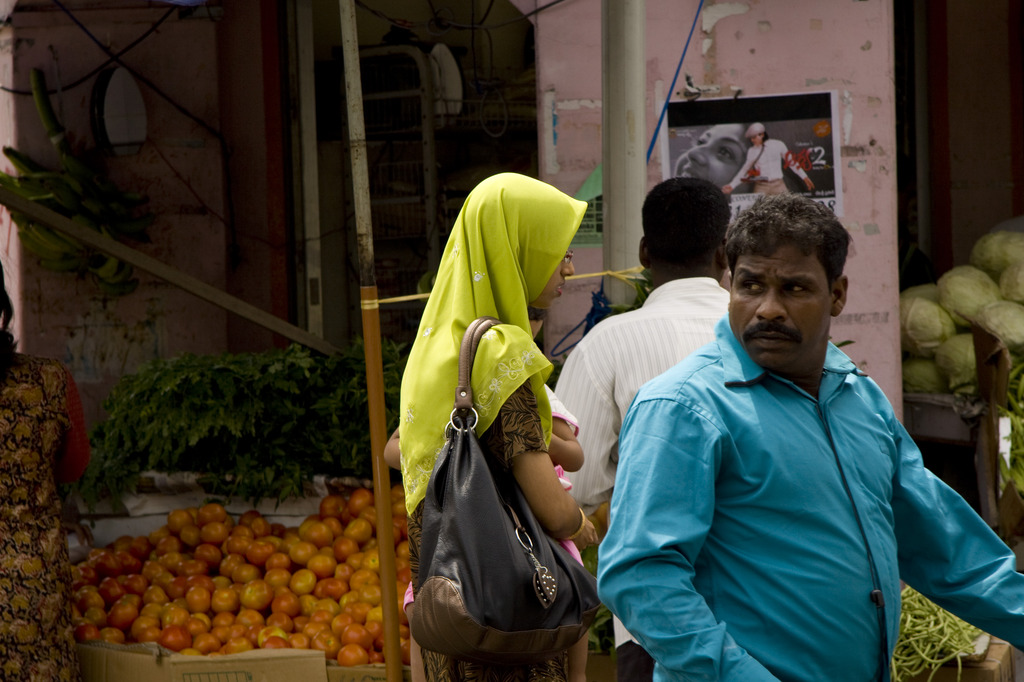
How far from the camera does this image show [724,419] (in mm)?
1663

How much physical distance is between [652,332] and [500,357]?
26.6 inches

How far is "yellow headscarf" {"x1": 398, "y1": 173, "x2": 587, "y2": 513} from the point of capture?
2.20 meters

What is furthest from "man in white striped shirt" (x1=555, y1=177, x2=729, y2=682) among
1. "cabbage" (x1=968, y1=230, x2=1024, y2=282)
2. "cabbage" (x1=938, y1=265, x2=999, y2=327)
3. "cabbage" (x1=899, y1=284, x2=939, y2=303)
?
"cabbage" (x1=968, y1=230, x2=1024, y2=282)

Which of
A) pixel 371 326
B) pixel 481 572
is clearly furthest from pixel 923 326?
pixel 481 572

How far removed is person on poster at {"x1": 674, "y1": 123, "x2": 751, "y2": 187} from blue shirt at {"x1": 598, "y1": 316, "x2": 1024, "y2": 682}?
274 cm

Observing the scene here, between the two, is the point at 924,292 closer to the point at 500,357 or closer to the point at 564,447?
the point at 564,447

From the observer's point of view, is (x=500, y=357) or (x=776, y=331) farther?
(x=500, y=357)

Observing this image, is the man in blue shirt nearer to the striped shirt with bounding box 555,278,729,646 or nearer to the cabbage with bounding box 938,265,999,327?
the striped shirt with bounding box 555,278,729,646

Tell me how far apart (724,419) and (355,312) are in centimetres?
543

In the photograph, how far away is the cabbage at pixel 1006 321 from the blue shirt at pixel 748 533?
2.98 m

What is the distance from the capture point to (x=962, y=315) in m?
4.47

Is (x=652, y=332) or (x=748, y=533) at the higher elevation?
(x=652, y=332)

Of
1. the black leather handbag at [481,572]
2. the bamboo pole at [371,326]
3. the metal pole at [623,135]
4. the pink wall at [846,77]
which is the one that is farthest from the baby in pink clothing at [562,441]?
the pink wall at [846,77]

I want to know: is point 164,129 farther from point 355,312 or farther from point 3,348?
point 3,348
